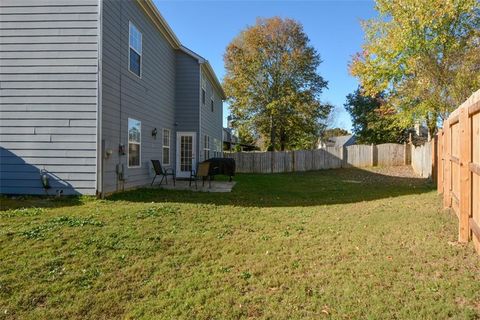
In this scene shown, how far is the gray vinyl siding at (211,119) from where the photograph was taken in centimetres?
1480

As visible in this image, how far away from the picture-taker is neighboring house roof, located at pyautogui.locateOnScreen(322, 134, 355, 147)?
4294 cm

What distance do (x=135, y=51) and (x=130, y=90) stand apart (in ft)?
4.10

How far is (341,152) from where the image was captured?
22.7 metres

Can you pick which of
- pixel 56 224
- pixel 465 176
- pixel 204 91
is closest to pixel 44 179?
pixel 56 224

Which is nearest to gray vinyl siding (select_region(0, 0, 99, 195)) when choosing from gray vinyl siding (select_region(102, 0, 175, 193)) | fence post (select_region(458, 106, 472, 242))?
gray vinyl siding (select_region(102, 0, 175, 193))

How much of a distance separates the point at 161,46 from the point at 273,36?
52.7 ft

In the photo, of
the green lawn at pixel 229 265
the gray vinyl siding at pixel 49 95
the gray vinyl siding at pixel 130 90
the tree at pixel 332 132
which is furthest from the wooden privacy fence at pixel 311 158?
the tree at pixel 332 132

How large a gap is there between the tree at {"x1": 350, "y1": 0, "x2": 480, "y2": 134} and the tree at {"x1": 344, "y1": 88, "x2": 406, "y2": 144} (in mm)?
15523

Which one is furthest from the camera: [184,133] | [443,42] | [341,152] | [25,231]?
[341,152]

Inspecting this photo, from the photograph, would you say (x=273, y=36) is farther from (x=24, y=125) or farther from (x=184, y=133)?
(x=24, y=125)

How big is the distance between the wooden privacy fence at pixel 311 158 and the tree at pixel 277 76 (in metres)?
4.84

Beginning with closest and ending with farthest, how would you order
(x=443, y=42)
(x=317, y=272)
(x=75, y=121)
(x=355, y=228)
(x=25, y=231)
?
(x=317, y=272), (x=25, y=231), (x=355, y=228), (x=75, y=121), (x=443, y=42)

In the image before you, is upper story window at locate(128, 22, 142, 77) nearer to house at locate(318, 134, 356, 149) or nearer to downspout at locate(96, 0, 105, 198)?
downspout at locate(96, 0, 105, 198)

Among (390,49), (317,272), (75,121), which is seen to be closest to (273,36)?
(390,49)
